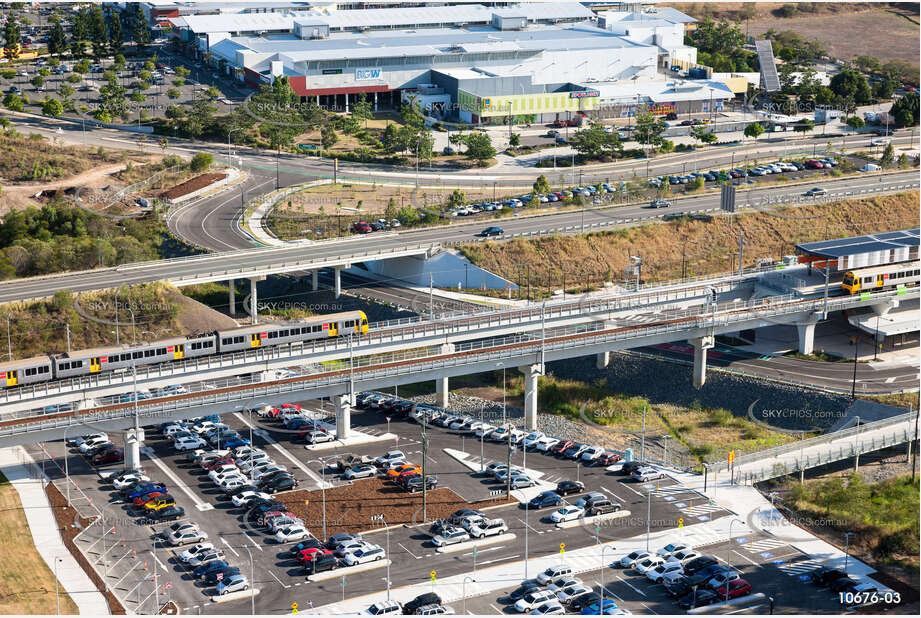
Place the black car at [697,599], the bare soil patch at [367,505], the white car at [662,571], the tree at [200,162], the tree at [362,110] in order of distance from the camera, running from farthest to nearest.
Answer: the tree at [362,110], the tree at [200,162], the bare soil patch at [367,505], the white car at [662,571], the black car at [697,599]

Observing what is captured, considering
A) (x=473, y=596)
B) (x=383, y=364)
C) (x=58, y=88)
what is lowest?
(x=473, y=596)

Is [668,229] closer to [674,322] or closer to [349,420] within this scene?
[674,322]

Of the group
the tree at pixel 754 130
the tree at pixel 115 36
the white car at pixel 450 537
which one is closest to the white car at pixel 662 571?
the white car at pixel 450 537

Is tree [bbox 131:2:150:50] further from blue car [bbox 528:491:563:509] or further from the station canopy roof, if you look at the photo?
blue car [bbox 528:491:563:509]

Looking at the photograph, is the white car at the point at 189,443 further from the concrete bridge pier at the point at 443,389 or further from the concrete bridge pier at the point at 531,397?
the concrete bridge pier at the point at 531,397

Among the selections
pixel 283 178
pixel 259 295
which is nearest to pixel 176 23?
pixel 283 178

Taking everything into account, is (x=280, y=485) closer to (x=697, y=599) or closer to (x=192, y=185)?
(x=697, y=599)

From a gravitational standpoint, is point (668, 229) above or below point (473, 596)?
above

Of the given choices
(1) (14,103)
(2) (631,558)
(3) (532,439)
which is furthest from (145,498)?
(1) (14,103)
